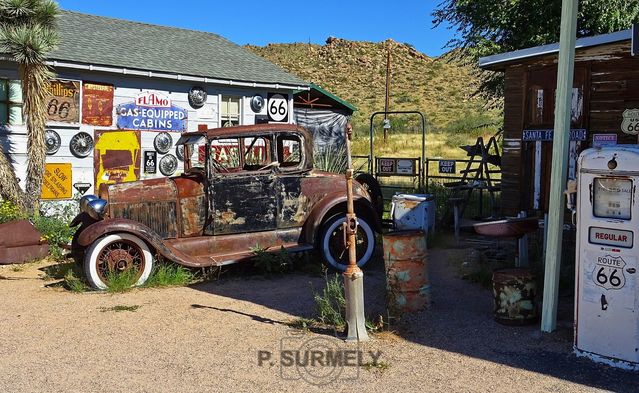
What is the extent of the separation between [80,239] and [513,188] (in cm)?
647

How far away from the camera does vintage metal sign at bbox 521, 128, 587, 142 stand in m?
8.84

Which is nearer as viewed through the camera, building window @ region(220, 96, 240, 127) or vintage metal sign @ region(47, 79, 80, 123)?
vintage metal sign @ region(47, 79, 80, 123)

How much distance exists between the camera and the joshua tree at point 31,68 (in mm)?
9281

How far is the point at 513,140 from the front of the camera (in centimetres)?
984

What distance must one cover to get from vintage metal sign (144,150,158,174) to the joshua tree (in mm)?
2347

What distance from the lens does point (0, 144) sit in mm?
10133

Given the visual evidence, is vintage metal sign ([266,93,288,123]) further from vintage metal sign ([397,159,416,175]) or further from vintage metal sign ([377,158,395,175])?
vintage metal sign ([397,159,416,175])

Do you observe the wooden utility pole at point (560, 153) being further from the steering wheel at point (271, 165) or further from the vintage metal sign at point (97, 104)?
the vintage metal sign at point (97, 104)

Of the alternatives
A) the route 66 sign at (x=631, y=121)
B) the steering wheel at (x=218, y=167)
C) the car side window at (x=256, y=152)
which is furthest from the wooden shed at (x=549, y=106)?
the steering wheel at (x=218, y=167)

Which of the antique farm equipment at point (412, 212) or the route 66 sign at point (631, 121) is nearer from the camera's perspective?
the route 66 sign at point (631, 121)

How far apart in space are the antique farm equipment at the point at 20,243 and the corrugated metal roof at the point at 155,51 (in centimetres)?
319

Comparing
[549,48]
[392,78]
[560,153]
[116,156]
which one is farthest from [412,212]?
[392,78]

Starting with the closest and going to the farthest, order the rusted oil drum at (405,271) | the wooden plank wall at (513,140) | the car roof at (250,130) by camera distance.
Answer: the rusted oil drum at (405,271)
the car roof at (250,130)
the wooden plank wall at (513,140)

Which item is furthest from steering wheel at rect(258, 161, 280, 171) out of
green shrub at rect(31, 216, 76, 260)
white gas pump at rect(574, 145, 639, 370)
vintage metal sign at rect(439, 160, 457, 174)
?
vintage metal sign at rect(439, 160, 457, 174)
